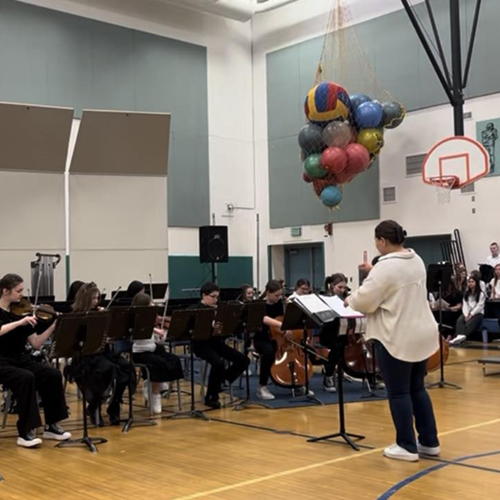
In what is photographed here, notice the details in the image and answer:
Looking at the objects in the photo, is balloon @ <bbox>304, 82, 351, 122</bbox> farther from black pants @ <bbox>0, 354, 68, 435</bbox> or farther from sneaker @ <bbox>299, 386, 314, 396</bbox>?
black pants @ <bbox>0, 354, 68, 435</bbox>

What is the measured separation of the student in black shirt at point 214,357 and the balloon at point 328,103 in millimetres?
7626

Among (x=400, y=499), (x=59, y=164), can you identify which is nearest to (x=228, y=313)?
(x=400, y=499)

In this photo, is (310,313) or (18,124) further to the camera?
(18,124)

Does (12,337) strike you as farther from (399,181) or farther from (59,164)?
(399,181)

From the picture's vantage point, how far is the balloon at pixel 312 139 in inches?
579

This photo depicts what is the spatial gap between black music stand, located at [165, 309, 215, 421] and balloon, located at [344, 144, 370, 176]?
8.14 m

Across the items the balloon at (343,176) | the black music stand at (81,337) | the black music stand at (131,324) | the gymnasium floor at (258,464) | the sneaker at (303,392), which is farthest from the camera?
the balloon at (343,176)

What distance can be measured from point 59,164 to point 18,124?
0.86 metres

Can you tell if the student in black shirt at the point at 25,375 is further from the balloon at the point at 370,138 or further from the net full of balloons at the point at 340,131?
the balloon at the point at 370,138

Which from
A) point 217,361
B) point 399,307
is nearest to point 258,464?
point 399,307

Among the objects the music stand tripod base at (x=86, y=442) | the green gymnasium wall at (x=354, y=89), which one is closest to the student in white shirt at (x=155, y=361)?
the music stand tripod base at (x=86, y=442)

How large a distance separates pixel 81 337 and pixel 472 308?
9302 mm

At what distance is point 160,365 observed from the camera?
23.5ft

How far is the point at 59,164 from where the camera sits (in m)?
10.7
